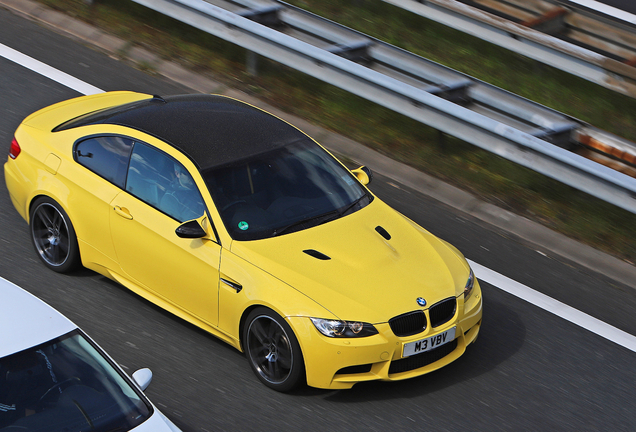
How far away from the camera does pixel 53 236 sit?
24.3 ft

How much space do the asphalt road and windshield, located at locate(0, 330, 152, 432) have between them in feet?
4.48

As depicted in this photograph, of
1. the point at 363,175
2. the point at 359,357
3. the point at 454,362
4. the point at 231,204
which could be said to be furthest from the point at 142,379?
the point at 363,175

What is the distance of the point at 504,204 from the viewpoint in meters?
8.99

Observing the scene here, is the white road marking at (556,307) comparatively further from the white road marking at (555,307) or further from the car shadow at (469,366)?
the car shadow at (469,366)

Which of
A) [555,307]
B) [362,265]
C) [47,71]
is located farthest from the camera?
[47,71]

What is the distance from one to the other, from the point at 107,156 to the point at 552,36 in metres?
5.75

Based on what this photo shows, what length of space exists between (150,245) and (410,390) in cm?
222

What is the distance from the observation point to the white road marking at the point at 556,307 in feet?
23.6

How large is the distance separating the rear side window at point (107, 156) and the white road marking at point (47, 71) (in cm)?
334

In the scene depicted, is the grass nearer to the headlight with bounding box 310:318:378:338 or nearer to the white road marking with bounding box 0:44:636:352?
the white road marking with bounding box 0:44:636:352

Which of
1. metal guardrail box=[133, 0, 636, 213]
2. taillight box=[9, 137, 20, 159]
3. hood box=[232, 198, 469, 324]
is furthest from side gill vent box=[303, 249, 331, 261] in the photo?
metal guardrail box=[133, 0, 636, 213]

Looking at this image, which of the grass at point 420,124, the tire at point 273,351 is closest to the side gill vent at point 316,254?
the tire at point 273,351

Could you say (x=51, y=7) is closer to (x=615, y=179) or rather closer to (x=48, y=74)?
(x=48, y=74)

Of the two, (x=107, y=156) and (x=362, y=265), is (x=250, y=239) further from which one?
(x=107, y=156)
